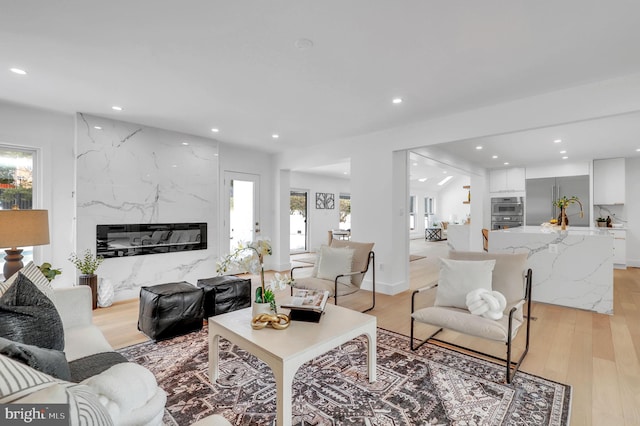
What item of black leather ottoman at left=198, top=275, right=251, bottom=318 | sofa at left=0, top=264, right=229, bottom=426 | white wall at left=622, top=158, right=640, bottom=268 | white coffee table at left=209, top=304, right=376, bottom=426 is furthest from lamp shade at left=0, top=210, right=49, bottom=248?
white wall at left=622, top=158, right=640, bottom=268

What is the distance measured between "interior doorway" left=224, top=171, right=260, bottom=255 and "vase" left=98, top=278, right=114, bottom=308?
210 cm

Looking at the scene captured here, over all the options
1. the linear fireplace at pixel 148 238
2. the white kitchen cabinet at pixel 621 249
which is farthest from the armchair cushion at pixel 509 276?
the white kitchen cabinet at pixel 621 249

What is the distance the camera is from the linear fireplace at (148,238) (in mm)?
4297

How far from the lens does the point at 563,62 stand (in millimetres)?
2648

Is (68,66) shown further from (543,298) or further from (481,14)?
(543,298)

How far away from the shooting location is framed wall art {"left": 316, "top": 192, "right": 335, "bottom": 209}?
9924 millimetres

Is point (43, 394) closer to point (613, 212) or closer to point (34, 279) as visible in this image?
point (34, 279)

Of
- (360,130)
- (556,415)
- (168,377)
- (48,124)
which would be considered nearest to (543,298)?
(556,415)

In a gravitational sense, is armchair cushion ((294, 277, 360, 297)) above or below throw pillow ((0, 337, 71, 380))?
below

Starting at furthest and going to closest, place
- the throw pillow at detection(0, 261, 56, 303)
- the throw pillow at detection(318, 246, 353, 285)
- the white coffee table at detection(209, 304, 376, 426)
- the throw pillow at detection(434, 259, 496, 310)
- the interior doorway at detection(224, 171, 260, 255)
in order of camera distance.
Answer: the interior doorway at detection(224, 171, 260, 255) → the throw pillow at detection(318, 246, 353, 285) → the throw pillow at detection(434, 259, 496, 310) → the throw pillow at detection(0, 261, 56, 303) → the white coffee table at detection(209, 304, 376, 426)

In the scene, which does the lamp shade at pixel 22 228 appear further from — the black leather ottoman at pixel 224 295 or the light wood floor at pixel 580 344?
the black leather ottoman at pixel 224 295

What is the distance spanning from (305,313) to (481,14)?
7.72 feet

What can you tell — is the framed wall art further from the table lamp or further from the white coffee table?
the table lamp

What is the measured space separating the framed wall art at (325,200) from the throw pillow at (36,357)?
8.85 m
